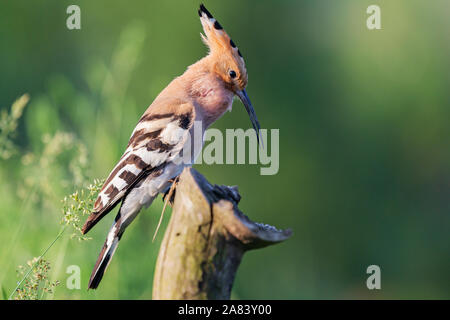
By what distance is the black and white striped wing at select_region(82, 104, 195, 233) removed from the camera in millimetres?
2029

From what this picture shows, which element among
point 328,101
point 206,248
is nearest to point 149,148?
point 206,248

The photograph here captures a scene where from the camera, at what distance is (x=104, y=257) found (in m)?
2.00

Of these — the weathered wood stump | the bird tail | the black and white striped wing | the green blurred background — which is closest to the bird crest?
the black and white striped wing

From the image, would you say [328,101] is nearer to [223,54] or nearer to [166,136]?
[223,54]

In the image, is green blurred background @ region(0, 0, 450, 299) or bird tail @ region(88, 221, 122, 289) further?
green blurred background @ region(0, 0, 450, 299)

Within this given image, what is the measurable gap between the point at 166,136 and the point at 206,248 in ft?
2.69

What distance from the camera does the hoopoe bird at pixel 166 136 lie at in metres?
2.03

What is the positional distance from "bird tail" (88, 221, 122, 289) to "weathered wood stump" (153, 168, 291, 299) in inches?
24.2

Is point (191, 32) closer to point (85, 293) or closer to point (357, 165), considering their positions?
point (357, 165)

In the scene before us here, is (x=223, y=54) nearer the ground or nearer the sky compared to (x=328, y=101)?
nearer the ground

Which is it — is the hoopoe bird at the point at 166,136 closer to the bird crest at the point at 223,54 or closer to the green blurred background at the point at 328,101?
the bird crest at the point at 223,54

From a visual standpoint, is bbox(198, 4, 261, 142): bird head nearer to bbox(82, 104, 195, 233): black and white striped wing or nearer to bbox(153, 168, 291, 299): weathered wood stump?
bbox(82, 104, 195, 233): black and white striped wing

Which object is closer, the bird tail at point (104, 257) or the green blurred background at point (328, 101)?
the bird tail at point (104, 257)

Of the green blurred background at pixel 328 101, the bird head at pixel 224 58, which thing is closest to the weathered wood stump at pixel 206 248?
the bird head at pixel 224 58
